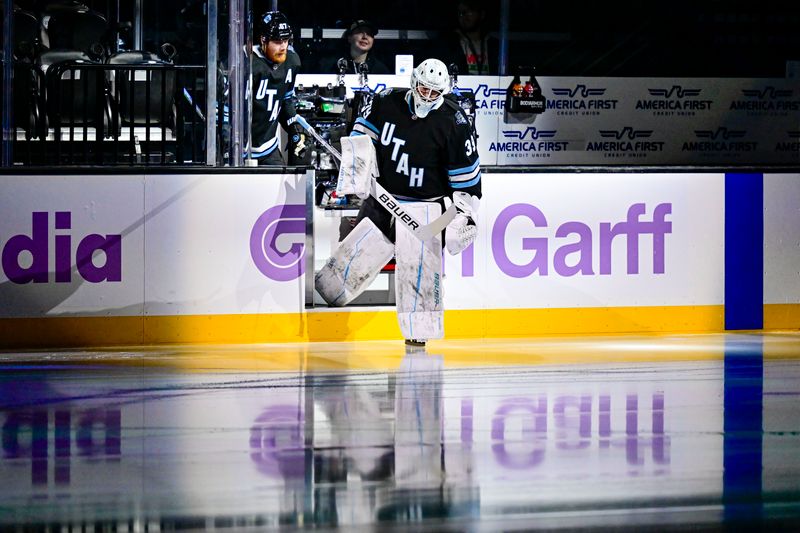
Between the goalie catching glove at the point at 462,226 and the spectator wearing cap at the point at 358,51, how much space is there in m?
3.68

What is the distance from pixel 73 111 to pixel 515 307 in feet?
11.4

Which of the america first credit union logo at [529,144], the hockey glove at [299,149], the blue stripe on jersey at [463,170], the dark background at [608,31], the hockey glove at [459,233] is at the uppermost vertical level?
the dark background at [608,31]

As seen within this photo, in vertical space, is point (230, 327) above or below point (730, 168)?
below

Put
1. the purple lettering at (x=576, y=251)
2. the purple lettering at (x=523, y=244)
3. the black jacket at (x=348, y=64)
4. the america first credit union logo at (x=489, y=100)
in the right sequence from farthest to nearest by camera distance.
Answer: the america first credit union logo at (x=489, y=100) < the black jacket at (x=348, y=64) < the purple lettering at (x=576, y=251) < the purple lettering at (x=523, y=244)

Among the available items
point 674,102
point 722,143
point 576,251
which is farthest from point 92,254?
point 722,143

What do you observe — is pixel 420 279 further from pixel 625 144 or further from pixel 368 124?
pixel 625 144

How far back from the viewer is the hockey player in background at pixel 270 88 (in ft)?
35.7

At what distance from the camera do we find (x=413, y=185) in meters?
8.99

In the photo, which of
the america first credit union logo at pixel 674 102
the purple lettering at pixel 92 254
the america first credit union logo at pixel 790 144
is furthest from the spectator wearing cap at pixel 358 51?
the america first credit union logo at pixel 790 144

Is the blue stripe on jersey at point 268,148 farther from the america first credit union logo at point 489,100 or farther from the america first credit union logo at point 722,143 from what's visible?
the america first credit union logo at point 722,143

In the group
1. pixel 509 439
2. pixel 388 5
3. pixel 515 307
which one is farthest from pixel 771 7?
pixel 509 439

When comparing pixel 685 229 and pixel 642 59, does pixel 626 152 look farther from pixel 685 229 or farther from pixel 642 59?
pixel 685 229

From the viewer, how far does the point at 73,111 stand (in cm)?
979

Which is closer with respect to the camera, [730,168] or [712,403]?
[712,403]
